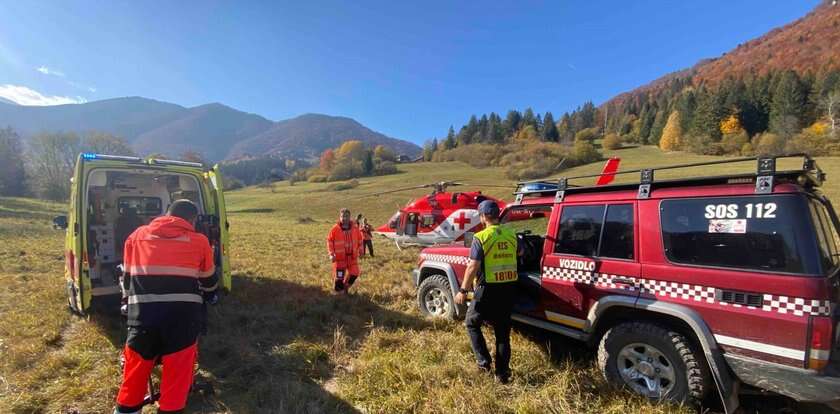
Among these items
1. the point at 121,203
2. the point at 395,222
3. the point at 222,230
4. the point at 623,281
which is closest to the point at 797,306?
the point at 623,281

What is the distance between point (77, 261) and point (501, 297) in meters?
5.24

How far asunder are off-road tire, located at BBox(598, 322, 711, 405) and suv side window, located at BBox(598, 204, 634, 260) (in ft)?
2.14

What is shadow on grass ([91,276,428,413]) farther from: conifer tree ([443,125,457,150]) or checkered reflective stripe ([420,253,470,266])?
conifer tree ([443,125,457,150])

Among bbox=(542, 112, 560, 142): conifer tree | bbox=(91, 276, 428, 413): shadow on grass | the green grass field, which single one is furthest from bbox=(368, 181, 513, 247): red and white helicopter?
bbox=(542, 112, 560, 142): conifer tree

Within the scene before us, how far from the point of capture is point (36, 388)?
378cm

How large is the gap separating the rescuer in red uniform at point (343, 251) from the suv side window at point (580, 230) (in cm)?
411

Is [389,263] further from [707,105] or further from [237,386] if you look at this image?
[707,105]

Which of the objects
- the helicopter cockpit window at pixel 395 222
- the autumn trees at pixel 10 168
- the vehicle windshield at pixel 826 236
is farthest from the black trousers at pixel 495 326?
the autumn trees at pixel 10 168

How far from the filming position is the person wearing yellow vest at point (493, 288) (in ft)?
12.4

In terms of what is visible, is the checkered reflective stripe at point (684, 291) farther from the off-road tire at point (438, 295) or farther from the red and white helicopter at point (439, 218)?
the red and white helicopter at point (439, 218)

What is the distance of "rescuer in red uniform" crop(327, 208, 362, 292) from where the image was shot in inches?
276

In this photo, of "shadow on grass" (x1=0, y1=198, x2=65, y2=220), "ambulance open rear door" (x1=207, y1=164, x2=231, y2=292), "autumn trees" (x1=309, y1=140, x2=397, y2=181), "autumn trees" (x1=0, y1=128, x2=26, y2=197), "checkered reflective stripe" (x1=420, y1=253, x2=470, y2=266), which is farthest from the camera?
"autumn trees" (x1=309, y1=140, x2=397, y2=181)

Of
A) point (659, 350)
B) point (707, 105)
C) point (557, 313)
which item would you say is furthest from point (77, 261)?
point (707, 105)

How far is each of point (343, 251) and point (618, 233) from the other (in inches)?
189
